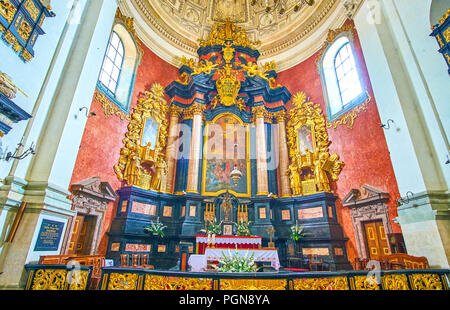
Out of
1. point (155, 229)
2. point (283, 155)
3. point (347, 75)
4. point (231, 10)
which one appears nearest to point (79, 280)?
point (155, 229)

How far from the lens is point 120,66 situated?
10445 mm

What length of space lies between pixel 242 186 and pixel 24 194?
8.04 metres

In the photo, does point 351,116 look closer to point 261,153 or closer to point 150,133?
point 261,153

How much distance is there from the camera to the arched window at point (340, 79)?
9.71 m

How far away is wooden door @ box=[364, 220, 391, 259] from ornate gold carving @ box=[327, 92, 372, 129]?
3788mm

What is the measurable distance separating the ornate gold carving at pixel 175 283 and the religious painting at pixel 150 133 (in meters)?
7.36

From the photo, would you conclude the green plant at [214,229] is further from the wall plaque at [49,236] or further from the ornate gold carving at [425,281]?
the ornate gold carving at [425,281]

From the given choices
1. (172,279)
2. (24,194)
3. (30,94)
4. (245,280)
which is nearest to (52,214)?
(24,194)

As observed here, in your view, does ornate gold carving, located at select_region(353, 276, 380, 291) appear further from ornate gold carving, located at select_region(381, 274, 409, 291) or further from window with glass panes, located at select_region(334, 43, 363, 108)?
window with glass panes, located at select_region(334, 43, 363, 108)

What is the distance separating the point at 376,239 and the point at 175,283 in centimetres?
717

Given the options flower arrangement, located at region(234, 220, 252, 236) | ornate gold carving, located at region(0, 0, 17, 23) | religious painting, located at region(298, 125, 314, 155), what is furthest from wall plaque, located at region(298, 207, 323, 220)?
ornate gold carving, located at region(0, 0, 17, 23)

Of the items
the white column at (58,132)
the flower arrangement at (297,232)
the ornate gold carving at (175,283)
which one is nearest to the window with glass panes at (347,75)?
the flower arrangement at (297,232)
